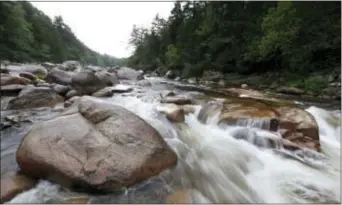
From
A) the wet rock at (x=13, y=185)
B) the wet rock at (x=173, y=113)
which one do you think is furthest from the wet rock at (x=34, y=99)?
the wet rock at (x=13, y=185)

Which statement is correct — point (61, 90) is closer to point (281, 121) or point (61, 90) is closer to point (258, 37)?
point (281, 121)

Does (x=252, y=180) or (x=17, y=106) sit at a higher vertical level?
(x=17, y=106)

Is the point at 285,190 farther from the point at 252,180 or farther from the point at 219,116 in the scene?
the point at 219,116

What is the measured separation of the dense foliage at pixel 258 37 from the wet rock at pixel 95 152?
12.6 metres

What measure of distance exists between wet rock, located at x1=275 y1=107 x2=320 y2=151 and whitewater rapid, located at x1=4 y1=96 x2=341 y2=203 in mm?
264

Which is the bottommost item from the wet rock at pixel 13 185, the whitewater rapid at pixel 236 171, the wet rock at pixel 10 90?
the whitewater rapid at pixel 236 171

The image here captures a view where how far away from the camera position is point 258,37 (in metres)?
17.0

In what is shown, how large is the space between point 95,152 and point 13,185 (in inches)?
38.0

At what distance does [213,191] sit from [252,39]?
1604cm

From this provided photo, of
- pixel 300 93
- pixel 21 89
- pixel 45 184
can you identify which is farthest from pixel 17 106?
pixel 300 93

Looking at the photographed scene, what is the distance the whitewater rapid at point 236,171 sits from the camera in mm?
3368

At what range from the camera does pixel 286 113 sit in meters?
5.99

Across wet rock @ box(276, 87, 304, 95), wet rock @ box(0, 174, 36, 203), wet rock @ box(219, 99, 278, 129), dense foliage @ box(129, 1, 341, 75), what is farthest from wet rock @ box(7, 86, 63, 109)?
dense foliage @ box(129, 1, 341, 75)

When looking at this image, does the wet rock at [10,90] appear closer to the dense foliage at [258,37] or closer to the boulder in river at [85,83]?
the boulder in river at [85,83]
